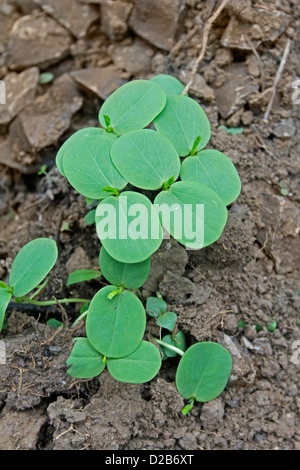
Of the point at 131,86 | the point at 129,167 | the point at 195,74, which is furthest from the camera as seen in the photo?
the point at 195,74

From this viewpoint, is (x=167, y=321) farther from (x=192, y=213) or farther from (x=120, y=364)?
(x=192, y=213)

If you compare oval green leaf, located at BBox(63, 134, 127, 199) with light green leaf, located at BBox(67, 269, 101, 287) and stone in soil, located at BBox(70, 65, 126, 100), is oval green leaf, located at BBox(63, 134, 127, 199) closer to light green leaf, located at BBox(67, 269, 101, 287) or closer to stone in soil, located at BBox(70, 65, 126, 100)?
light green leaf, located at BBox(67, 269, 101, 287)

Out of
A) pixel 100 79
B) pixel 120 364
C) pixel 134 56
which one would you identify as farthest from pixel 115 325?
pixel 134 56

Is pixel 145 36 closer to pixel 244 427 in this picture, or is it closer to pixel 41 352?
pixel 41 352

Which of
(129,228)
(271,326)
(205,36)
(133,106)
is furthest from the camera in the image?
(205,36)

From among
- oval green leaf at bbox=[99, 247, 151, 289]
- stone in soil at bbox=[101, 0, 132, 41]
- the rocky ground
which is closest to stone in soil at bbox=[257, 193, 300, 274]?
the rocky ground
